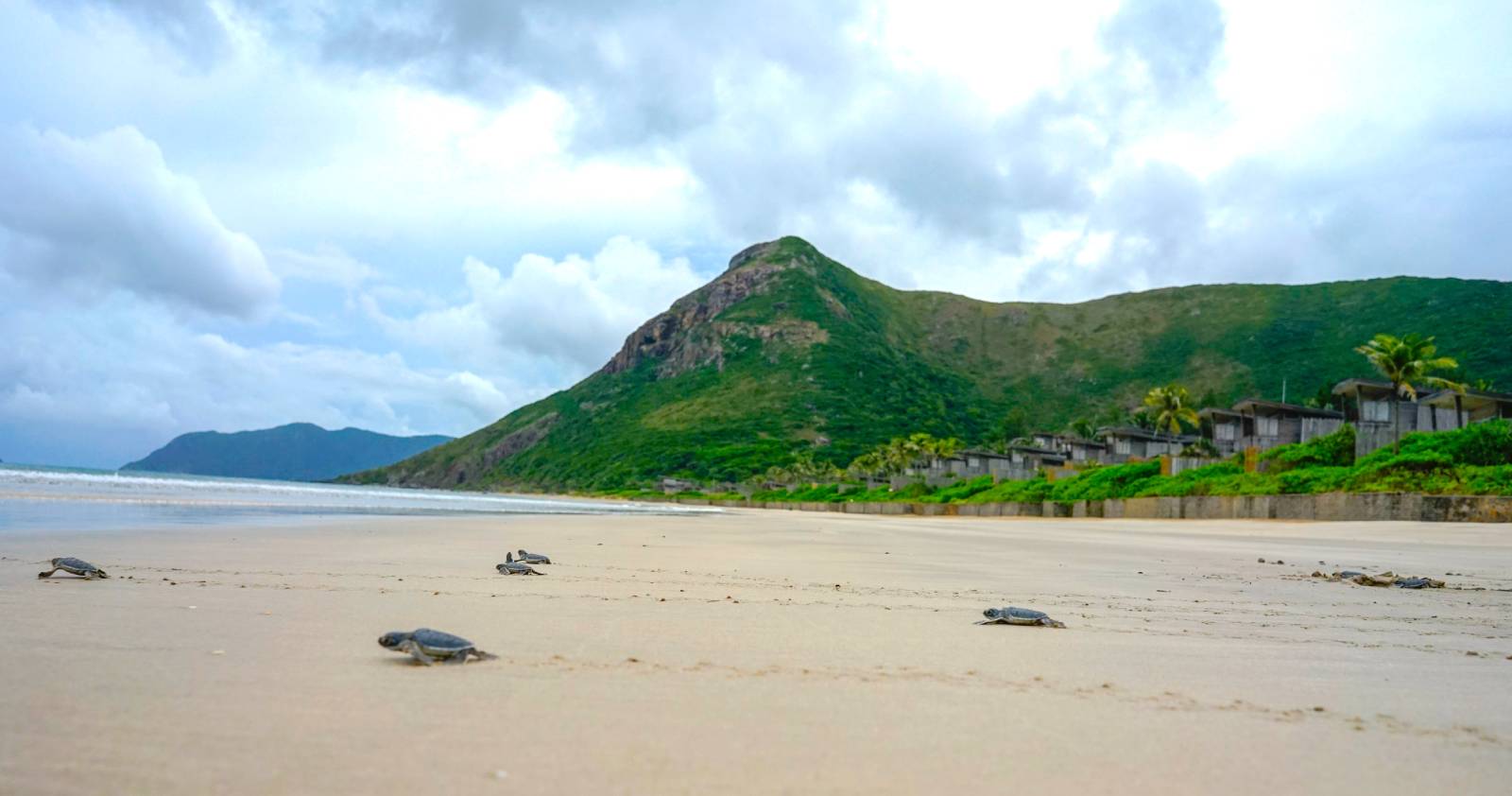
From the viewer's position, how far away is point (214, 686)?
13.4 ft

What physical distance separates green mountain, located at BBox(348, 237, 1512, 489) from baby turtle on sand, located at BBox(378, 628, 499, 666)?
386 ft

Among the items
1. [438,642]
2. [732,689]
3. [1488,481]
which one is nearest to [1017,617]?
[732,689]

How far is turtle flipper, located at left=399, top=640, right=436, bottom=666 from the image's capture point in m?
4.69

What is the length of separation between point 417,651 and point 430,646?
0.07 metres

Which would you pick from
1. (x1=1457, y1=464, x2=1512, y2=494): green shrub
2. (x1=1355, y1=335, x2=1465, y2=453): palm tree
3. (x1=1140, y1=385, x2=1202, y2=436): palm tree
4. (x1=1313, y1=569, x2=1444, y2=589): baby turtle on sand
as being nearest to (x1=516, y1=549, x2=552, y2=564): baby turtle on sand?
(x1=1313, y1=569, x2=1444, y2=589): baby turtle on sand

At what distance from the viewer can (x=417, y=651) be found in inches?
184

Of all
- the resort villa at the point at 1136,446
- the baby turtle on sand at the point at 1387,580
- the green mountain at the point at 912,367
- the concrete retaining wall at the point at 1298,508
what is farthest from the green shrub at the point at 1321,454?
the green mountain at the point at 912,367

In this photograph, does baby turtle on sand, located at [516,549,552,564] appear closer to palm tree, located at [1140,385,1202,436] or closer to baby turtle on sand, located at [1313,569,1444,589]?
baby turtle on sand, located at [1313,569,1444,589]

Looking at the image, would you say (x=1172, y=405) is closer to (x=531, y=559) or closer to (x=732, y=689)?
(x=531, y=559)

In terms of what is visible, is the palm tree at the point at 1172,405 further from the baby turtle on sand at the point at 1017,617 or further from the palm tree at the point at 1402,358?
the baby turtle on sand at the point at 1017,617

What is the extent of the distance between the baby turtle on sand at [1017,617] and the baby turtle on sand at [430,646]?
12.2 ft

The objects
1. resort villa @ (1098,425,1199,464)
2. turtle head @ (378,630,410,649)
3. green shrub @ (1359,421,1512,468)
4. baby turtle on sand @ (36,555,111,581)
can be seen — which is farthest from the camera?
resort villa @ (1098,425,1199,464)

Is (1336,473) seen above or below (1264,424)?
below

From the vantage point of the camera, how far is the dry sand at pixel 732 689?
10.1 ft
